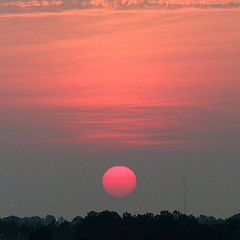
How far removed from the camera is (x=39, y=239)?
7864 inches

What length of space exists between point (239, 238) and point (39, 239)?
3913 centimetres

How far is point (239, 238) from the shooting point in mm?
195375
